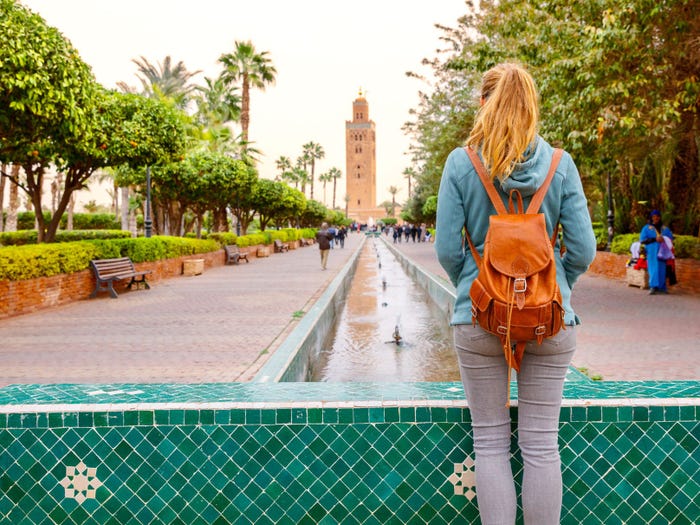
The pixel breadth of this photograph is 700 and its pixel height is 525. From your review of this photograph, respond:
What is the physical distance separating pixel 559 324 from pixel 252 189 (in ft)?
91.3

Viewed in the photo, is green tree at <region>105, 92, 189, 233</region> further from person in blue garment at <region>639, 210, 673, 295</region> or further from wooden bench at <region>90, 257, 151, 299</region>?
person in blue garment at <region>639, 210, 673, 295</region>

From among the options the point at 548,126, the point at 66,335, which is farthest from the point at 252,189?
the point at 66,335

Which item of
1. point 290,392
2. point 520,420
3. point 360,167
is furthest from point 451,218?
point 360,167

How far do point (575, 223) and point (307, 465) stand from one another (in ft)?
4.20

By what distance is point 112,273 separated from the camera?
1377 centimetres

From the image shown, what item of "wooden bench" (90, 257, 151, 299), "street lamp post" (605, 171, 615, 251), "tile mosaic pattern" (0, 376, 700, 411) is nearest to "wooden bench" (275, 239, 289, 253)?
"street lamp post" (605, 171, 615, 251)

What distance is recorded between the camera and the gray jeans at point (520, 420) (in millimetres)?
2037

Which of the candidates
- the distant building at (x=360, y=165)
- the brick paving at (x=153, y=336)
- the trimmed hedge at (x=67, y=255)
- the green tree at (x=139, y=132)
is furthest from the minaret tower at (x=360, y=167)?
the brick paving at (x=153, y=336)

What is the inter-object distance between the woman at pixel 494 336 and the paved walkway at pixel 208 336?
402 cm


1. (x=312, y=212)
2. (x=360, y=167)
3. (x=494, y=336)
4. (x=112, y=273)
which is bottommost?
(x=112, y=273)

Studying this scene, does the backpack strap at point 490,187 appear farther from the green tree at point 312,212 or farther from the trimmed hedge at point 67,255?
the green tree at point 312,212

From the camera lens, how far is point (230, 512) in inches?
93.0

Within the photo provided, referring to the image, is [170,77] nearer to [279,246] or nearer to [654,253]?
[279,246]

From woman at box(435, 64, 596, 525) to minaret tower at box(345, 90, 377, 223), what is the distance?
149476 millimetres
